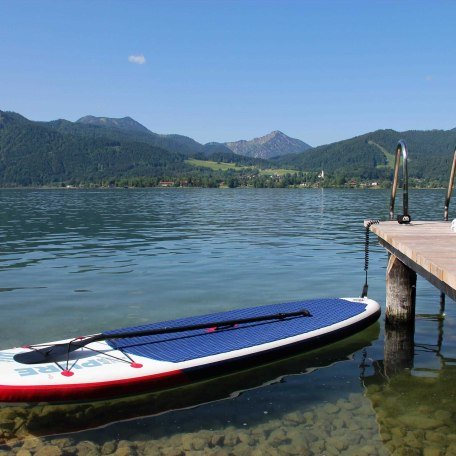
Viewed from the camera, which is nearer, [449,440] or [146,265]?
[449,440]

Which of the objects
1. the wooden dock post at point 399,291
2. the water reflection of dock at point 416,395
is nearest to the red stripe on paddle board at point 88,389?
the water reflection of dock at point 416,395

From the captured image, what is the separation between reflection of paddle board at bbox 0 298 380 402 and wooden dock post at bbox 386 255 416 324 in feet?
2.49

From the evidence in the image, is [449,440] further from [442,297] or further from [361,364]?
[442,297]

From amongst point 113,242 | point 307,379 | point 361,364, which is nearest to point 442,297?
point 361,364

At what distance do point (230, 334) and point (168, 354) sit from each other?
154cm

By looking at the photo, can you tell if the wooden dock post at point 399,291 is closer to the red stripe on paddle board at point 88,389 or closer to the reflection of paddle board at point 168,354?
the reflection of paddle board at point 168,354

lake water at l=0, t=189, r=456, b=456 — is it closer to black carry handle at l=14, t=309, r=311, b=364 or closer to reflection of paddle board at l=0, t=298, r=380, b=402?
reflection of paddle board at l=0, t=298, r=380, b=402

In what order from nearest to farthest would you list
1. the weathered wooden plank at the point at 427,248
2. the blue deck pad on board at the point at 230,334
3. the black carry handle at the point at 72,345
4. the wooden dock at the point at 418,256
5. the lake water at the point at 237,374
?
the weathered wooden plank at the point at 427,248
the wooden dock at the point at 418,256
the lake water at the point at 237,374
the black carry handle at the point at 72,345
the blue deck pad on board at the point at 230,334

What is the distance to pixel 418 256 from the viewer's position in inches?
351

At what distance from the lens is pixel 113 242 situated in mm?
31688

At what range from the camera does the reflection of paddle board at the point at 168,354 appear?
8.38m

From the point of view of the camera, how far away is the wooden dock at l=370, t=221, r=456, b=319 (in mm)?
7848

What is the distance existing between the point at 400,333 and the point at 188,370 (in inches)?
225

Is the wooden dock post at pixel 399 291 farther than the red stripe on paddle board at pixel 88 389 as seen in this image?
Yes
